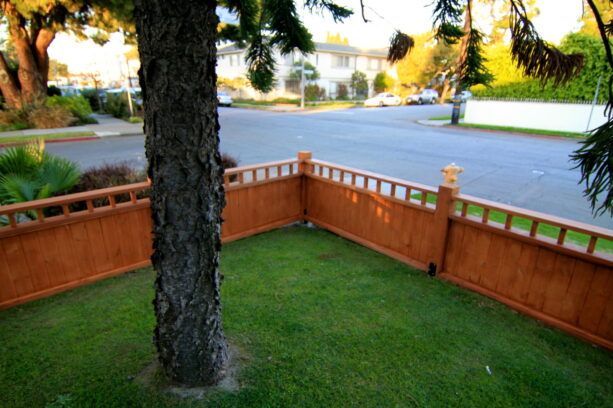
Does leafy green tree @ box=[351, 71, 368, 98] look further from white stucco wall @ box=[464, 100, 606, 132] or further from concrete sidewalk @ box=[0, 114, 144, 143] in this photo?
concrete sidewalk @ box=[0, 114, 144, 143]

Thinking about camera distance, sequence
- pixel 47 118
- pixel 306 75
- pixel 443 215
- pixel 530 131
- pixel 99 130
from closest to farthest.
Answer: pixel 443 215 < pixel 99 130 < pixel 47 118 < pixel 530 131 < pixel 306 75

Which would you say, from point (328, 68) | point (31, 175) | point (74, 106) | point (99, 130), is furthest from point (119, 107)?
point (328, 68)

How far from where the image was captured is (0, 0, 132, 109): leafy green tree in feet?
45.1

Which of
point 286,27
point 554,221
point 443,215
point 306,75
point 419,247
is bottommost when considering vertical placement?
point 419,247

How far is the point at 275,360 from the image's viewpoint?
2797mm

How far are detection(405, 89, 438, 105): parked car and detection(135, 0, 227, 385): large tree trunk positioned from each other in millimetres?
37655

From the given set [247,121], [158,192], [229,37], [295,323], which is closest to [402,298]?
[295,323]

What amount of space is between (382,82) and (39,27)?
3607 cm

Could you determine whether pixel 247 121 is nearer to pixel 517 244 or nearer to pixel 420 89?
pixel 517 244

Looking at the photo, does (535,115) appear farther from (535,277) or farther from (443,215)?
(535,277)

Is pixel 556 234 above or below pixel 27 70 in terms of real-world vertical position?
below

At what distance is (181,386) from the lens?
2.44 meters

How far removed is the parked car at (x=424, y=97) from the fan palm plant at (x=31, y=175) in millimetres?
36114

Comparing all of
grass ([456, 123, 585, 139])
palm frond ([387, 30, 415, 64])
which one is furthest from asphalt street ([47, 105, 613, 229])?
palm frond ([387, 30, 415, 64])
